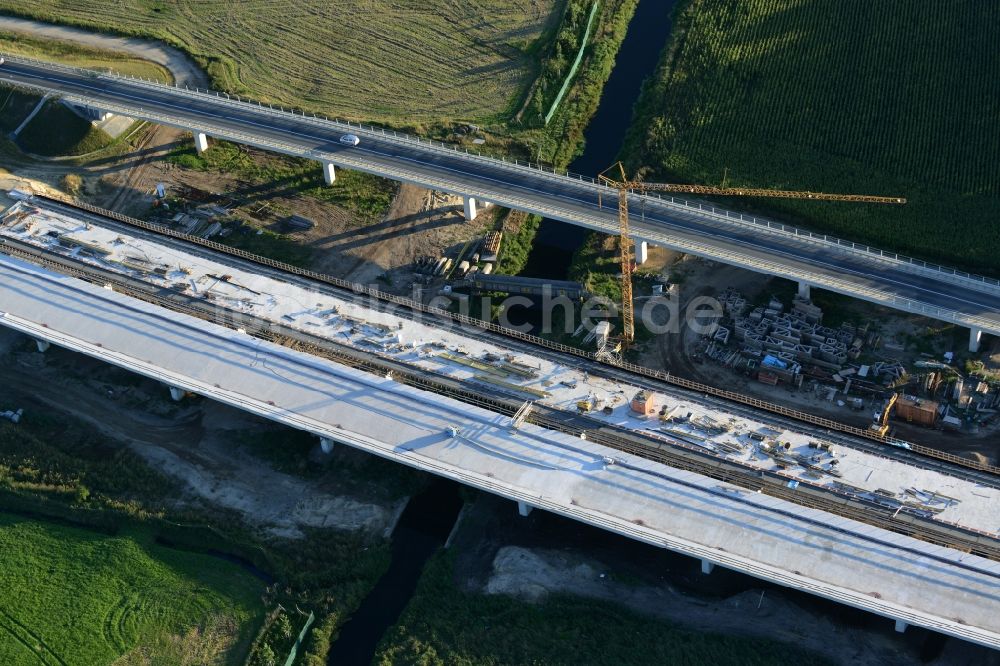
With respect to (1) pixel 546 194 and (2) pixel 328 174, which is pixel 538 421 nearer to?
(1) pixel 546 194

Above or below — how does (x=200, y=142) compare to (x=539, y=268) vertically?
above

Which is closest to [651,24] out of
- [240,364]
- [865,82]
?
[865,82]

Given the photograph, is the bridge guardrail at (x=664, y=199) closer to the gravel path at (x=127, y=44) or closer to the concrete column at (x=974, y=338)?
the gravel path at (x=127, y=44)

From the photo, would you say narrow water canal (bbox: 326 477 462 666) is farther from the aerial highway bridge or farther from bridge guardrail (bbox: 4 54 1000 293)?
bridge guardrail (bbox: 4 54 1000 293)

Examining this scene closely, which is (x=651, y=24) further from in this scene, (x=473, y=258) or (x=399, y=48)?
(x=473, y=258)

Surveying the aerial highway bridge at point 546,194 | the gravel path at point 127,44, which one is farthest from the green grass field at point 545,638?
the gravel path at point 127,44

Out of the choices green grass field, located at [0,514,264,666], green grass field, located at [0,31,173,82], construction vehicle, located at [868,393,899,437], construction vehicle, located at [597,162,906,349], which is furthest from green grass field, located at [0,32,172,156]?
construction vehicle, located at [868,393,899,437]

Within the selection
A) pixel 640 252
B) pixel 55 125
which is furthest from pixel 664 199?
pixel 55 125
